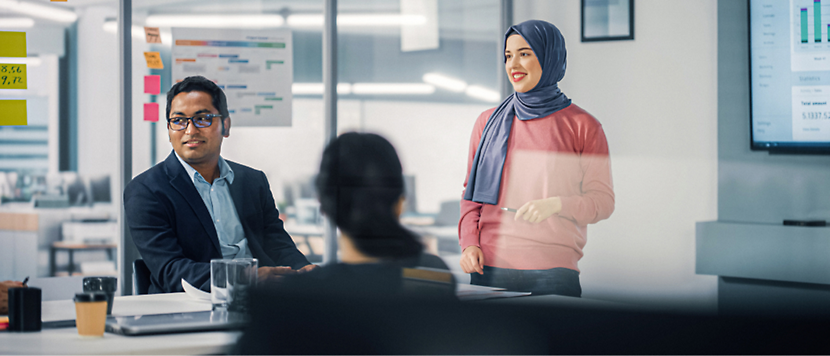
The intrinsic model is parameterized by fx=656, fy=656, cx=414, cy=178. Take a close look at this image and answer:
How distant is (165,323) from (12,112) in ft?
6.46

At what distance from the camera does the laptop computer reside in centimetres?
120

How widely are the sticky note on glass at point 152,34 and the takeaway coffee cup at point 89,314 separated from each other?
6.60 feet

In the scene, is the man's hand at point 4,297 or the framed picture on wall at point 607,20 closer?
the man's hand at point 4,297

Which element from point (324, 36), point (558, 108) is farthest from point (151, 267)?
point (324, 36)

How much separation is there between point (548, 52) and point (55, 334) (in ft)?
5.81

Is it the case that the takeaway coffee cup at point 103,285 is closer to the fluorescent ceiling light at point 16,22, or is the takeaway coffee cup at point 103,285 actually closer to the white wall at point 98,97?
the white wall at point 98,97

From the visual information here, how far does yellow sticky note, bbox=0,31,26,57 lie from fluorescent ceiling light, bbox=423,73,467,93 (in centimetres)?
193

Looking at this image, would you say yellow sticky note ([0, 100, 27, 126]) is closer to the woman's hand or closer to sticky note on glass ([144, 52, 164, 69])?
sticky note on glass ([144, 52, 164, 69])

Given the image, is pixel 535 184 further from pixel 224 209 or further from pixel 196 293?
pixel 196 293

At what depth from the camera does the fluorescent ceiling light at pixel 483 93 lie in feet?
12.4

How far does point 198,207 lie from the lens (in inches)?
76.7

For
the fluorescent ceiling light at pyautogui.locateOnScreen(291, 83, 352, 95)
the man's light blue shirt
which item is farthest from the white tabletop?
the fluorescent ceiling light at pyautogui.locateOnScreen(291, 83, 352, 95)

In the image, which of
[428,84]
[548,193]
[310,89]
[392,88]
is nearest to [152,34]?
[310,89]

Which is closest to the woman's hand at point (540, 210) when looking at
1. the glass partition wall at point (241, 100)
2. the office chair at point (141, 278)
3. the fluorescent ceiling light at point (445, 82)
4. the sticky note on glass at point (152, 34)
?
the glass partition wall at point (241, 100)
